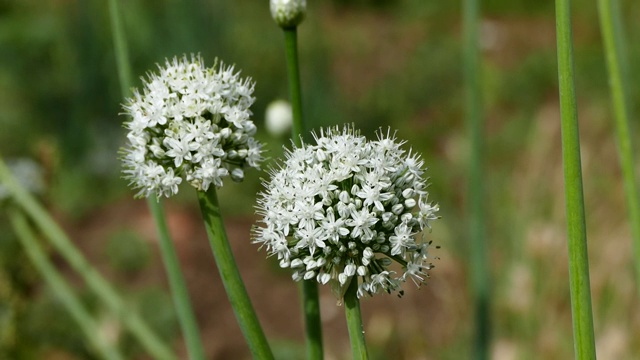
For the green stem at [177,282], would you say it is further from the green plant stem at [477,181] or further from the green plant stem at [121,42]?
the green plant stem at [477,181]

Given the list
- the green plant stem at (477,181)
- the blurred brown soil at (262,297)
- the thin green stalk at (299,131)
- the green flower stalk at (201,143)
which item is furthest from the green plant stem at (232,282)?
the blurred brown soil at (262,297)

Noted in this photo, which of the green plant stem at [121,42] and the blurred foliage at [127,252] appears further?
the blurred foliage at [127,252]

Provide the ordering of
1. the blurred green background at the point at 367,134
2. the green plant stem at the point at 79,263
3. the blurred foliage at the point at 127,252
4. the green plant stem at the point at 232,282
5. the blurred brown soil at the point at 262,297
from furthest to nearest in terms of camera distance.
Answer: the blurred foliage at the point at 127,252 < the blurred brown soil at the point at 262,297 < the blurred green background at the point at 367,134 < the green plant stem at the point at 79,263 < the green plant stem at the point at 232,282

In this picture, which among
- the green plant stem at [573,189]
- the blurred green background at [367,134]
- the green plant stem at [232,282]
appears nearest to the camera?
the green plant stem at [573,189]

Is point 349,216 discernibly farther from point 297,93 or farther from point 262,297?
point 262,297

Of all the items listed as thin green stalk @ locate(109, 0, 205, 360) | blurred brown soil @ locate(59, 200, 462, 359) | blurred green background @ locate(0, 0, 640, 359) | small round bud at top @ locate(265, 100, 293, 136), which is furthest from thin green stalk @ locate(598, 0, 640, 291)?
blurred brown soil @ locate(59, 200, 462, 359)
